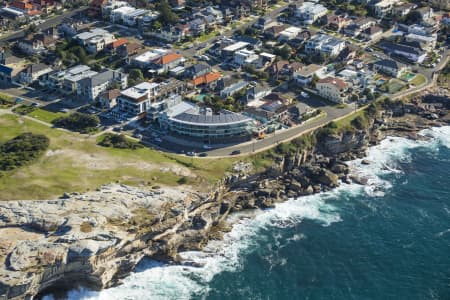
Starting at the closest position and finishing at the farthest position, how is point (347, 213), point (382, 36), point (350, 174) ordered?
point (347, 213)
point (350, 174)
point (382, 36)

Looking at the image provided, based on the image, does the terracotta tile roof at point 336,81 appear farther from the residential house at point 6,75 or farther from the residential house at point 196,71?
the residential house at point 6,75

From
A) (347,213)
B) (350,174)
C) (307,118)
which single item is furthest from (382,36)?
(347,213)

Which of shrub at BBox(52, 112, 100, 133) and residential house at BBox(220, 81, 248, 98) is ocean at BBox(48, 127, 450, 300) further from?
shrub at BBox(52, 112, 100, 133)

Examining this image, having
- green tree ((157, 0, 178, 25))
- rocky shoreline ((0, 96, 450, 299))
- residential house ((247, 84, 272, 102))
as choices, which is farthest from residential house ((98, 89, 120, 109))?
green tree ((157, 0, 178, 25))

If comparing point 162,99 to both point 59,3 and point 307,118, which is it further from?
point 59,3

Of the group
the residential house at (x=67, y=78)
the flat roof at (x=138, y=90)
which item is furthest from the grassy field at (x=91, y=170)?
the residential house at (x=67, y=78)

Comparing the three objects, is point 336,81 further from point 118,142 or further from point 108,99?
point 118,142

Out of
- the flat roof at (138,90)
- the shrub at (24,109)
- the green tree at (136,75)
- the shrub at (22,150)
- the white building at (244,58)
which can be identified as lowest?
the shrub at (24,109)
